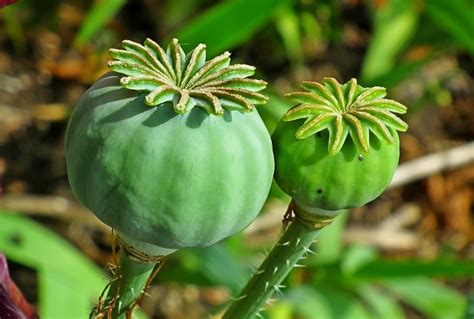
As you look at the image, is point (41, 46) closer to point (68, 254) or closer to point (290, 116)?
point (68, 254)

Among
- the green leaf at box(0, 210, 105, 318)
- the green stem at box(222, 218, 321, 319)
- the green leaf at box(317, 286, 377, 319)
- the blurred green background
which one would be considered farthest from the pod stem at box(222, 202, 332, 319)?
the green leaf at box(317, 286, 377, 319)

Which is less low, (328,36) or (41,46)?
(328,36)

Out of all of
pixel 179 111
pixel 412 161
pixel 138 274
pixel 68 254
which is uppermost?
pixel 412 161

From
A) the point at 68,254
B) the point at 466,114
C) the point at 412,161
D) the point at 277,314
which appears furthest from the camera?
the point at 466,114

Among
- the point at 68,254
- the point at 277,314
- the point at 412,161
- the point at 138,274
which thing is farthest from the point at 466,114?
the point at 138,274

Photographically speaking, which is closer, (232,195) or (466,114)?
(232,195)

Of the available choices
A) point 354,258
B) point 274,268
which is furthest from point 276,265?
point 354,258
